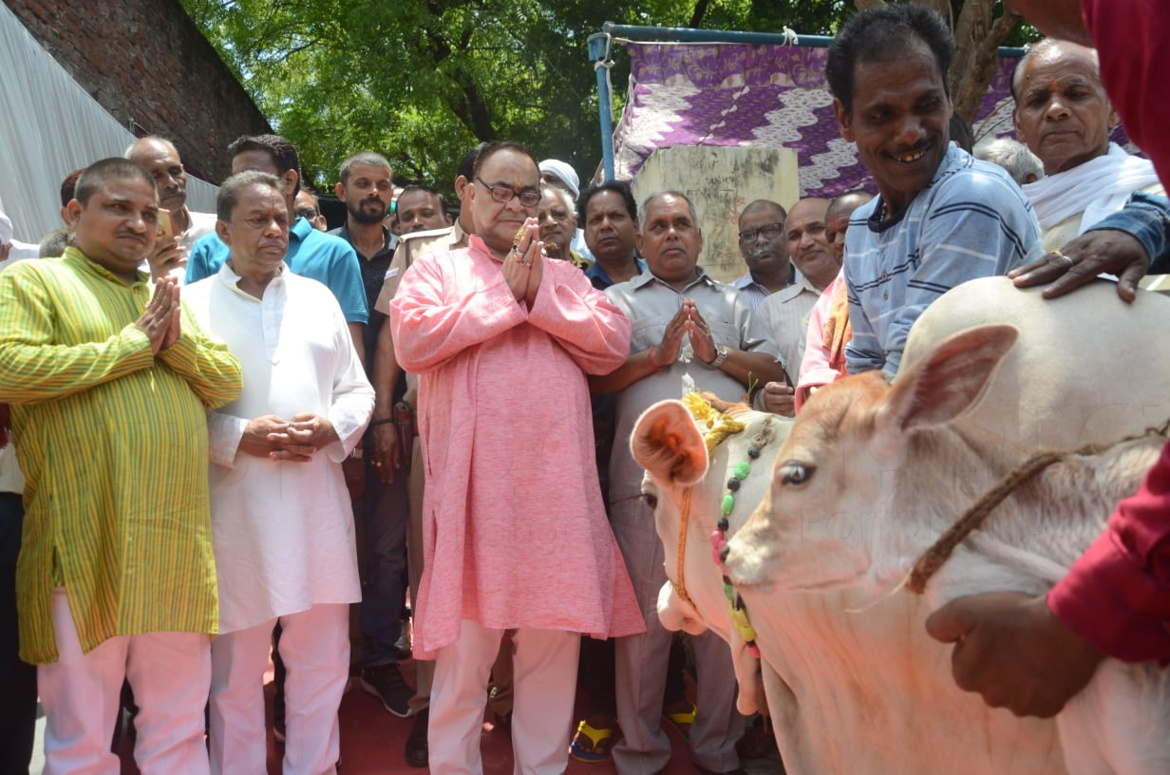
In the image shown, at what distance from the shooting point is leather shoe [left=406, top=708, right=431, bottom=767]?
4.51 metres

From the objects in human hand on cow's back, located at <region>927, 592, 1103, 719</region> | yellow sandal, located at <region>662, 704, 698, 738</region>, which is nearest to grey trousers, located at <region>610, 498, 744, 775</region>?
yellow sandal, located at <region>662, 704, 698, 738</region>

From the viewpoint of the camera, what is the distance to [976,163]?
8.14 ft

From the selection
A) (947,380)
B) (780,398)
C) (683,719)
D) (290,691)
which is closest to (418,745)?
(290,691)

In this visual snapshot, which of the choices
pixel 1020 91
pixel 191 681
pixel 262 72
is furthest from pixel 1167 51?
pixel 262 72

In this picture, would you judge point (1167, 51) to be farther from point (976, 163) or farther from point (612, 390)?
point (612, 390)

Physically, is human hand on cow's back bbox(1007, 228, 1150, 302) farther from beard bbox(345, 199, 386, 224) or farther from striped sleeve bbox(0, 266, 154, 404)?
beard bbox(345, 199, 386, 224)

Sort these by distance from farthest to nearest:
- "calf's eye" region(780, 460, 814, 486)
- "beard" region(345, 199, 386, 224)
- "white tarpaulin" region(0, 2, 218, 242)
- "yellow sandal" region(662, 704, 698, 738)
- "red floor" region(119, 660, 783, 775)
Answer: "white tarpaulin" region(0, 2, 218, 242) → "beard" region(345, 199, 386, 224) → "yellow sandal" region(662, 704, 698, 738) → "red floor" region(119, 660, 783, 775) → "calf's eye" region(780, 460, 814, 486)

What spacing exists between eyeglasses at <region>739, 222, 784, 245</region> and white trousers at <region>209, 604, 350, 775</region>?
3.14 m

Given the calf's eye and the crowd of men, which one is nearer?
the calf's eye

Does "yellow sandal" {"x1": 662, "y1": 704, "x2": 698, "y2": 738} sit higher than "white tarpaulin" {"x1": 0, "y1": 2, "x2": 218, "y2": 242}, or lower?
lower

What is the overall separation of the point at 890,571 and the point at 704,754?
9.83 ft

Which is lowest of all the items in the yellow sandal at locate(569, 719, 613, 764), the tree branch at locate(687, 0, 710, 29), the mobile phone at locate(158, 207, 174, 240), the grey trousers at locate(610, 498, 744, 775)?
the yellow sandal at locate(569, 719, 613, 764)

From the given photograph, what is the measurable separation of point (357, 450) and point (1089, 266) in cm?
364

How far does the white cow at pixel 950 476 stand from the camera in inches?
57.8
